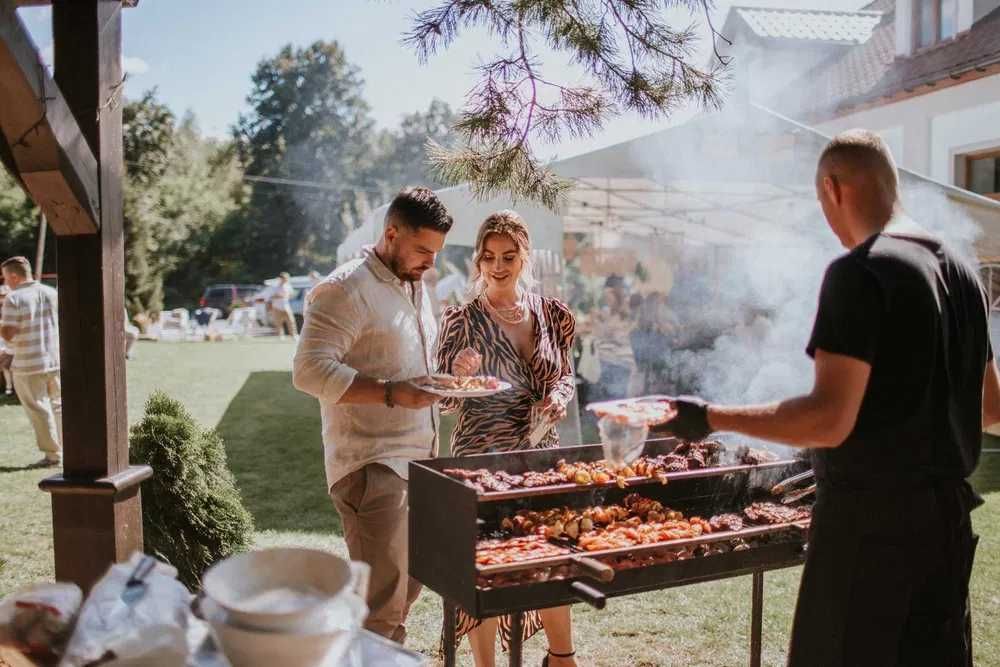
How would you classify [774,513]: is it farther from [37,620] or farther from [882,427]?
[37,620]

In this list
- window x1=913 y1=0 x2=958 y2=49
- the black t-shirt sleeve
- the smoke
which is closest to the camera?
the black t-shirt sleeve

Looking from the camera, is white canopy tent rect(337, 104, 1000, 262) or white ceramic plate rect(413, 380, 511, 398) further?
white canopy tent rect(337, 104, 1000, 262)

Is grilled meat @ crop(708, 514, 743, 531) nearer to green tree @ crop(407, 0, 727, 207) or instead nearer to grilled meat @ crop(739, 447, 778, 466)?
grilled meat @ crop(739, 447, 778, 466)

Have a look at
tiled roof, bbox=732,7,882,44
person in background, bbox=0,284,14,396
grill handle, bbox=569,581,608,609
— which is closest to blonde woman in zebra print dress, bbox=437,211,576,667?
grill handle, bbox=569,581,608,609

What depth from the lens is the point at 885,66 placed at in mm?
13219

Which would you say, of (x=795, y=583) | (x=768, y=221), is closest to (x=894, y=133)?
(x=768, y=221)

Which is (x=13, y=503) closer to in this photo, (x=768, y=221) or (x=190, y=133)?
(x=768, y=221)

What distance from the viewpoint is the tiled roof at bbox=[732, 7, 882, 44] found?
48.2ft

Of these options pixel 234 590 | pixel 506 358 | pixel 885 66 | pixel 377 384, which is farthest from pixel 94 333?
pixel 885 66

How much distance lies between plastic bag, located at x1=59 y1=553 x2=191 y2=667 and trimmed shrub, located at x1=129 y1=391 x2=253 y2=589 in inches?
113

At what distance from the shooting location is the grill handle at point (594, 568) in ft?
7.77

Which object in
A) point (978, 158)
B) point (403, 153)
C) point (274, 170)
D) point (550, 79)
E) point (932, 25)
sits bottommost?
point (550, 79)

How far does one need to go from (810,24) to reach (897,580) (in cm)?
1541

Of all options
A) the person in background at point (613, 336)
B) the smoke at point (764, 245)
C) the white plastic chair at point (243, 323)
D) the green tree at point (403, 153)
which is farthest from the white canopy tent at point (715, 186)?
the green tree at point (403, 153)
